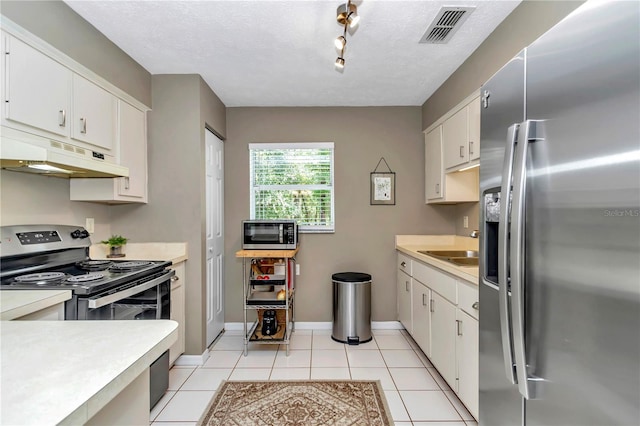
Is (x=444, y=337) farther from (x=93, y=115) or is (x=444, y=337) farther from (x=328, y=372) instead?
(x=93, y=115)

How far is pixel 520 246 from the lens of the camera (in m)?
0.91

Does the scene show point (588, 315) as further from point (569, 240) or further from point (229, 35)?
point (229, 35)

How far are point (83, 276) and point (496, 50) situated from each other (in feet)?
9.40

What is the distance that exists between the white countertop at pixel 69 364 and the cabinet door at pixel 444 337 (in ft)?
5.86

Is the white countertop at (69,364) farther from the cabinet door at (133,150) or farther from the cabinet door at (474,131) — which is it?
the cabinet door at (474,131)

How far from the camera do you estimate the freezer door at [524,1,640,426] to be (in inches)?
25.7

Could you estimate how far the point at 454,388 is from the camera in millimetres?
2018

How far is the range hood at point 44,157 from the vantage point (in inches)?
54.1

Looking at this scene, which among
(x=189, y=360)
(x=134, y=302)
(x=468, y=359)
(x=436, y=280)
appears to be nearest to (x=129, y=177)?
(x=134, y=302)

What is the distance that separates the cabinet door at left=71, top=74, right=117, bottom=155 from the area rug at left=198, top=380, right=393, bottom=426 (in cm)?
193

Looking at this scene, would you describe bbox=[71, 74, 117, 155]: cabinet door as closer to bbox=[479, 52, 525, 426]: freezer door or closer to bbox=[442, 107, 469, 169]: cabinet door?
bbox=[479, 52, 525, 426]: freezer door

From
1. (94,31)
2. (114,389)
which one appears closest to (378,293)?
(114,389)

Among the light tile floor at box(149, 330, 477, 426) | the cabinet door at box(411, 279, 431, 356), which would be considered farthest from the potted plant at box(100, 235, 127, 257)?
the cabinet door at box(411, 279, 431, 356)

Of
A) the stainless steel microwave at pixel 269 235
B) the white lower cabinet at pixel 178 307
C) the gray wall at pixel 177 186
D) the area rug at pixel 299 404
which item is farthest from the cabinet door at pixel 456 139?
the white lower cabinet at pixel 178 307
